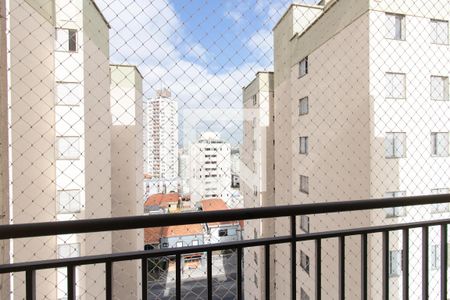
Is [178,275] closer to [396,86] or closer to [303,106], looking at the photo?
[396,86]

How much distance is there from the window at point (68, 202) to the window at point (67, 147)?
37 cm

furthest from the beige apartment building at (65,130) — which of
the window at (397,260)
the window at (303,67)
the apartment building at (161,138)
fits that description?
the window at (303,67)

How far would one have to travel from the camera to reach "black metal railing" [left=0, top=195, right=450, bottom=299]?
61 centimetres

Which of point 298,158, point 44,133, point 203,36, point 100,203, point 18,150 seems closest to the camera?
point 203,36

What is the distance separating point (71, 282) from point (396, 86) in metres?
5.23

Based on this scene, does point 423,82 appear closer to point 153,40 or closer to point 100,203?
point 153,40

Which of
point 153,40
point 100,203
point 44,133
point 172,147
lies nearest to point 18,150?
point 44,133

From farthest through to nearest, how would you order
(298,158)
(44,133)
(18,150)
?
(298,158)
(44,133)
(18,150)

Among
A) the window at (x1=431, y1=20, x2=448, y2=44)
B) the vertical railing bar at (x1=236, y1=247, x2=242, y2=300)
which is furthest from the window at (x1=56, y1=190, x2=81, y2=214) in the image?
the window at (x1=431, y1=20, x2=448, y2=44)

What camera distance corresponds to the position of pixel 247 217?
73 cm

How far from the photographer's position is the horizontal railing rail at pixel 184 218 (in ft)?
1.91

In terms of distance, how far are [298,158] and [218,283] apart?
16.3ft

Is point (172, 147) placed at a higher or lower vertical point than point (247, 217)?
higher

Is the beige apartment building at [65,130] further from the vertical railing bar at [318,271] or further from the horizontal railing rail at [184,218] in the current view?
the vertical railing bar at [318,271]
